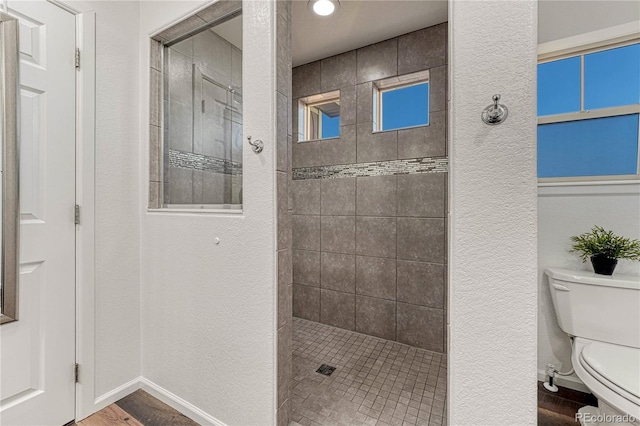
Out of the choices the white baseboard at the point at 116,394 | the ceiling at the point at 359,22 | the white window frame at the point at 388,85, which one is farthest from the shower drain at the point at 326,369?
the ceiling at the point at 359,22

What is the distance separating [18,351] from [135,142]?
1154mm

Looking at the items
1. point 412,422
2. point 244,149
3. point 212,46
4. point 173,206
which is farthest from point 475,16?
point 412,422

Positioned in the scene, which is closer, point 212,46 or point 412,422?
point 412,422

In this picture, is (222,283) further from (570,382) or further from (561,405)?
A: (570,382)

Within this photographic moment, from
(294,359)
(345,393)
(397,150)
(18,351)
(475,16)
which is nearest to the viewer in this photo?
(475,16)

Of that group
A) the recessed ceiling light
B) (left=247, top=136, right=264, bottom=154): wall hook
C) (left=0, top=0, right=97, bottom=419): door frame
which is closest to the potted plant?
(left=247, top=136, right=264, bottom=154): wall hook

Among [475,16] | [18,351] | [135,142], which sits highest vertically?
[475,16]

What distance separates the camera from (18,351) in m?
1.28

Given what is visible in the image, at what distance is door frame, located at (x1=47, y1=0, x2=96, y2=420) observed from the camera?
1451mm

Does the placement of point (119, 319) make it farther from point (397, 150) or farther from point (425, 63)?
point (425, 63)

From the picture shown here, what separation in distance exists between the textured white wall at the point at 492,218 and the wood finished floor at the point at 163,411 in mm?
959

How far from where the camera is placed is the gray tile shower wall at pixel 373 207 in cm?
215

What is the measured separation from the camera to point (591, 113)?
1.68m

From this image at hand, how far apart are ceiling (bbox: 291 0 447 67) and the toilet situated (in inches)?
73.1
